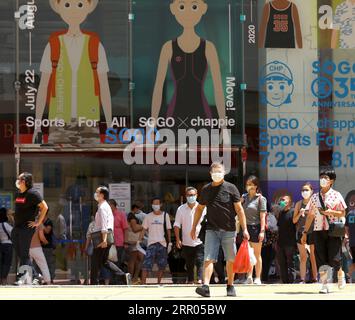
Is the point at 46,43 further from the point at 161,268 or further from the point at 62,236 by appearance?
the point at 161,268

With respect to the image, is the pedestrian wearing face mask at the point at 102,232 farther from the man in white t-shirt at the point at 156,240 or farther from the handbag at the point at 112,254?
the man in white t-shirt at the point at 156,240

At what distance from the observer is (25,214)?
54.2 feet

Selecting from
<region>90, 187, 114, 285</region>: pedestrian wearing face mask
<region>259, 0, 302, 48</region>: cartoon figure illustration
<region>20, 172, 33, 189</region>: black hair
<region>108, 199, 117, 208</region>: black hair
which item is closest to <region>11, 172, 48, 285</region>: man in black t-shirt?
<region>20, 172, 33, 189</region>: black hair

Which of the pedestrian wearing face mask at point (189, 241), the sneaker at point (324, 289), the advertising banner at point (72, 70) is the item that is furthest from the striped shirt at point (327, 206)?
the advertising banner at point (72, 70)

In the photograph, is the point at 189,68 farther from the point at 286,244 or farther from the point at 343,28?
the point at 286,244

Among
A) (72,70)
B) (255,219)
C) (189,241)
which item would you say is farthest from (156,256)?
(72,70)

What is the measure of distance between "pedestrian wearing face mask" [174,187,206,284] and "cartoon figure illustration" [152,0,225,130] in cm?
324

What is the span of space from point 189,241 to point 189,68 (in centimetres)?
492

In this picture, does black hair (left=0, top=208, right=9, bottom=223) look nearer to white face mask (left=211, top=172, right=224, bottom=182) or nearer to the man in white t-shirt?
the man in white t-shirt

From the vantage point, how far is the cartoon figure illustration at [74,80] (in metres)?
21.3

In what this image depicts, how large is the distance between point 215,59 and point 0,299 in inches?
379

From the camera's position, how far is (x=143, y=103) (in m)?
21.4

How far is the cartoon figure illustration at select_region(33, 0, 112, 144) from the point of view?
21266 millimetres

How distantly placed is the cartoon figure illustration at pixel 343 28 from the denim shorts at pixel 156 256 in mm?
6003
